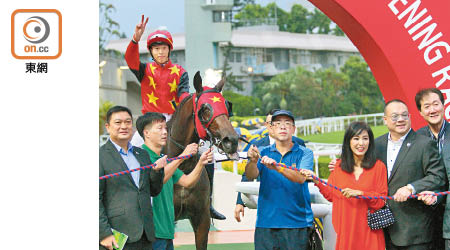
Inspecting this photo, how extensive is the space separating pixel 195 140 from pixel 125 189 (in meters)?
1.23

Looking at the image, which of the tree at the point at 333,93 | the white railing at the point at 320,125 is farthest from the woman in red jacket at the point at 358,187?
the tree at the point at 333,93

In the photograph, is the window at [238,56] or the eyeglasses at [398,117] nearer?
the eyeglasses at [398,117]

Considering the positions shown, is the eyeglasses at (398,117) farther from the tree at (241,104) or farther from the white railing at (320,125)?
the tree at (241,104)

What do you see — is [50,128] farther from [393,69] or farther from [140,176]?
[393,69]

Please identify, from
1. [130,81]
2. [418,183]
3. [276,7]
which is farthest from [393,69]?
[276,7]

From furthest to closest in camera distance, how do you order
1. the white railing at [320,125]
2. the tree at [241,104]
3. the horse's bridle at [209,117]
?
the tree at [241,104] → the white railing at [320,125] → the horse's bridle at [209,117]

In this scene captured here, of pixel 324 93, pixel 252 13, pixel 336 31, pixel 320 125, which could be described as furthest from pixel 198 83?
pixel 252 13

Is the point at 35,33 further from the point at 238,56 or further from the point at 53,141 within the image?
the point at 238,56

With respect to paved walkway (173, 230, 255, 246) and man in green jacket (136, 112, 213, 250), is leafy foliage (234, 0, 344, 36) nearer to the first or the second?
paved walkway (173, 230, 255, 246)

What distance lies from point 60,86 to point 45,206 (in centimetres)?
49

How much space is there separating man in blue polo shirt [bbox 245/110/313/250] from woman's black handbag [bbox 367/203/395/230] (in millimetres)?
426

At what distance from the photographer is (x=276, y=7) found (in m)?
61.6

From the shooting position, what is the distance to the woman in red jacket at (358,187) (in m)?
3.46

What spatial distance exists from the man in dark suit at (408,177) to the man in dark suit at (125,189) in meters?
1.34
